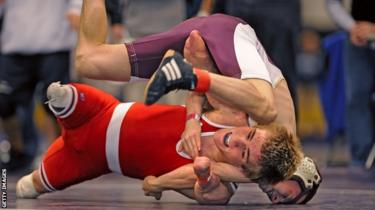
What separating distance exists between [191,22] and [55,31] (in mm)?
2552

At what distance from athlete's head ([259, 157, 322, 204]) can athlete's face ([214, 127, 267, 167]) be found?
0.68ft

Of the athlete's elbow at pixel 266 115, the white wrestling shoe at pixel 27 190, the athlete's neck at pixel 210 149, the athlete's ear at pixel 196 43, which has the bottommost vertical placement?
the white wrestling shoe at pixel 27 190

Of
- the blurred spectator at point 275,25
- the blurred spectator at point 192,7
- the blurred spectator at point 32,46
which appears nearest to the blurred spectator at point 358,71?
the blurred spectator at point 275,25

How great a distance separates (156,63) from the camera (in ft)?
22.8

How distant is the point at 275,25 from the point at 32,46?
5.57 feet

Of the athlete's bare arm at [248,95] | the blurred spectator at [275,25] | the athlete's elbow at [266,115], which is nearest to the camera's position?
the athlete's bare arm at [248,95]

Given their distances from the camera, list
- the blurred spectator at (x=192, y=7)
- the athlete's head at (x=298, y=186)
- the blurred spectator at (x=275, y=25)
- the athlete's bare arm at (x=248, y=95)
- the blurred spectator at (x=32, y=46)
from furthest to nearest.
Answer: the blurred spectator at (x=192, y=7) < the blurred spectator at (x=32, y=46) < the blurred spectator at (x=275, y=25) < the athlete's head at (x=298, y=186) < the athlete's bare arm at (x=248, y=95)

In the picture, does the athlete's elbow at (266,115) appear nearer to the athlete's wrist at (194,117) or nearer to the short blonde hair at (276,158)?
the short blonde hair at (276,158)

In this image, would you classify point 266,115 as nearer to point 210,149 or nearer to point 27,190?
point 210,149

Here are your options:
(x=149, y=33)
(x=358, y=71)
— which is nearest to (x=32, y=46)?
(x=149, y=33)

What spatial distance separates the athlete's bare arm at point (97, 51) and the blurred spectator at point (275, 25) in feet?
7.61

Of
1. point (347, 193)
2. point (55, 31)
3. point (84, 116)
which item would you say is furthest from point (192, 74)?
point (55, 31)

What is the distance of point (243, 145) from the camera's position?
6.30 metres

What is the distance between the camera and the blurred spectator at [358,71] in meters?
9.48
